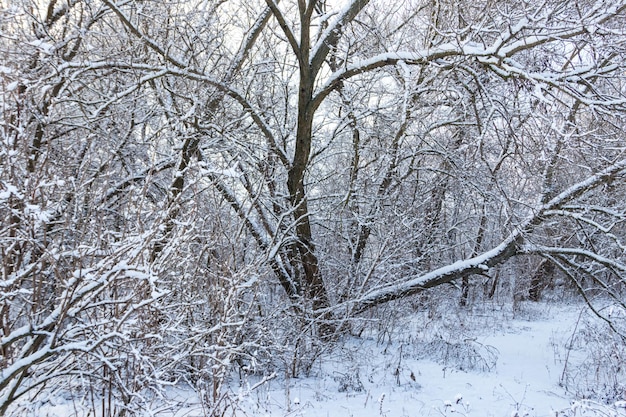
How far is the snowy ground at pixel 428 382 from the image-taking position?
15.7ft

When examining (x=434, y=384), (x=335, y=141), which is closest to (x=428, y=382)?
(x=434, y=384)

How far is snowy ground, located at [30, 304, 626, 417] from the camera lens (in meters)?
4.78

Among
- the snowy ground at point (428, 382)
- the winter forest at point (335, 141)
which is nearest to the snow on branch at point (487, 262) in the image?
the winter forest at point (335, 141)

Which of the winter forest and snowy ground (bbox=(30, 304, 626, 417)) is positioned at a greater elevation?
the winter forest

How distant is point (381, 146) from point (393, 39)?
1.80 m

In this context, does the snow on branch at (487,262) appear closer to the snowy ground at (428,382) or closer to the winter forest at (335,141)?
the winter forest at (335,141)

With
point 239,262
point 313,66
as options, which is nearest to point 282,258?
point 239,262

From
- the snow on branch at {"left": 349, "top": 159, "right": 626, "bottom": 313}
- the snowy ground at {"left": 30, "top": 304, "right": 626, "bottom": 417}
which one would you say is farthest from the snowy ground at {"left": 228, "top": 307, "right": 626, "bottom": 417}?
the snow on branch at {"left": 349, "top": 159, "right": 626, "bottom": 313}

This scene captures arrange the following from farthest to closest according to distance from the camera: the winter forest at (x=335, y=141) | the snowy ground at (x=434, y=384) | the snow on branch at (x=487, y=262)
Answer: the snow on branch at (x=487, y=262) < the snowy ground at (x=434, y=384) < the winter forest at (x=335, y=141)

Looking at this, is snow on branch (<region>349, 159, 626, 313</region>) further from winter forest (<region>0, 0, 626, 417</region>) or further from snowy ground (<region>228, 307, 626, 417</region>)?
snowy ground (<region>228, 307, 626, 417</region>)

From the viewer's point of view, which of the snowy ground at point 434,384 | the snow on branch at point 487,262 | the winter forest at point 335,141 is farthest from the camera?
the snow on branch at point 487,262

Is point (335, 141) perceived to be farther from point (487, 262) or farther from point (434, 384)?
point (434, 384)

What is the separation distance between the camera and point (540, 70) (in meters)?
5.11

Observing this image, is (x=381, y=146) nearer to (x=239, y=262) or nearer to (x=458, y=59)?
(x=458, y=59)
